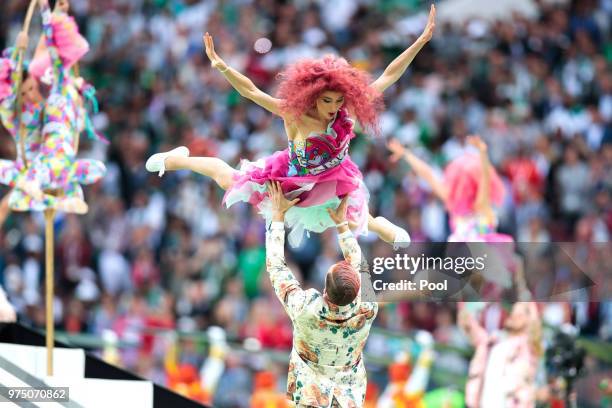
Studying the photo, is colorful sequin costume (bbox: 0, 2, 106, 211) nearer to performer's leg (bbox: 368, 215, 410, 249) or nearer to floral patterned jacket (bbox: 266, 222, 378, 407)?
performer's leg (bbox: 368, 215, 410, 249)

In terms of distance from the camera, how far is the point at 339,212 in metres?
7.42

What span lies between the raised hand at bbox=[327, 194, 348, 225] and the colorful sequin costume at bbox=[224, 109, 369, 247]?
2.9 inches

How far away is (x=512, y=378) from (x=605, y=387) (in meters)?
0.68

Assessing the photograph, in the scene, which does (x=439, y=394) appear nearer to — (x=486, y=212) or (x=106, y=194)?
(x=486, y=212)

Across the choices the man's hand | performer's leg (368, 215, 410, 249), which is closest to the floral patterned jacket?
the man's hand

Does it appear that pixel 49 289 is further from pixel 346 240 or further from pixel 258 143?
pixel 258 143

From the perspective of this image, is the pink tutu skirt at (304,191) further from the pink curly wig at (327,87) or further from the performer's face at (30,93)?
the performer's face at (30,93)

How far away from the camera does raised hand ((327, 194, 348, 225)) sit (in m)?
7.30

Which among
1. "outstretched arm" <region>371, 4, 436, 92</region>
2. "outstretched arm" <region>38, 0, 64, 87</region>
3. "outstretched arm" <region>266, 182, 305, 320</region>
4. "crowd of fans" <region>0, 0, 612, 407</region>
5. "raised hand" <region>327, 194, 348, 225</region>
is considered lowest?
"outstretched arm" <region>266, 182, 305, 320</region>

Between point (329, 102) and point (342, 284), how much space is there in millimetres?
→ 1207

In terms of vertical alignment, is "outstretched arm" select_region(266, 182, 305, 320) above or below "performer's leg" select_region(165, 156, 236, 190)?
below

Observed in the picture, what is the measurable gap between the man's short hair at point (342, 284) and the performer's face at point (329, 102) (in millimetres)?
1058

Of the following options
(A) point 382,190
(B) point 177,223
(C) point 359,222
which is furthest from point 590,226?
(C) point 359,222

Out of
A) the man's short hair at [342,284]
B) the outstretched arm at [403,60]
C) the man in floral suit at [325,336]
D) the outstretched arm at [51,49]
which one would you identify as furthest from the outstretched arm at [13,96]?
the man's short hair at [342,284]
